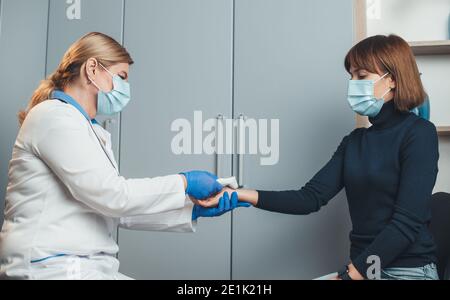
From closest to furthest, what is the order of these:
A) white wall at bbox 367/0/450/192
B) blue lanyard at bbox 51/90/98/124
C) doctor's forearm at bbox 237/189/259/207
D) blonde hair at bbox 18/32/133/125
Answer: blue lanyard at bbox 51/90/98/124, blonde hair at bbox 18/32/133/125, doctor's forearm at bbox 237/189/259/207, white wall at bbox 367/0/450/192

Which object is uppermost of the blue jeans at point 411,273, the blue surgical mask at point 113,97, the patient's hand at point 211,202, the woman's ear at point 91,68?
the woman's ear at point 91,68

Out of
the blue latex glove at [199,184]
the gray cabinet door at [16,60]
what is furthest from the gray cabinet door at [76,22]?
the blue latex glove at [199,184]

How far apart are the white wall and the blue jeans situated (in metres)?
0.85

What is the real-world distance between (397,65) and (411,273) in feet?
2.20

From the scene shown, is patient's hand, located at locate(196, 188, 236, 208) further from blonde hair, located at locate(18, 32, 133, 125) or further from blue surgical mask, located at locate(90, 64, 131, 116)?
blonde hair, located at locate(18, 32, 133, 125)

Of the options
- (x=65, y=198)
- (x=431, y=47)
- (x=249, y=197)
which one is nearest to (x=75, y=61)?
(x=65, y=198)

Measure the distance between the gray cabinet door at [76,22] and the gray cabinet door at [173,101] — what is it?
123 millimetres

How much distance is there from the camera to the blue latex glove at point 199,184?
4.82ft

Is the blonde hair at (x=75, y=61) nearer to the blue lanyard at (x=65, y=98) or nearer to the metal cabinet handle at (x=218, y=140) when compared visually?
the blue lanyard at (x=65, y=98)

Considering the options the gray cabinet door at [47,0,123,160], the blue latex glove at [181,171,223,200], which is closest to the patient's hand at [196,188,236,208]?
the blue latex glove at [181,171,223,200]

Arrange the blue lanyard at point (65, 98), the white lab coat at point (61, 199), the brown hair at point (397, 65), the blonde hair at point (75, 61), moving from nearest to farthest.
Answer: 1. the white lab coat at point (61, 199)
2. the blue lanyard at point (65, 98)
3. the blonde hair at point (75, 61)
4. the brown hair at point (397, 65)

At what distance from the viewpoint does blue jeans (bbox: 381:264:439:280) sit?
145 centimetres

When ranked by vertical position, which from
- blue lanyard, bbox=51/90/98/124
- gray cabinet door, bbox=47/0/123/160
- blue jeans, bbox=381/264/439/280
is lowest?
blue jeans, bbox=381/264/439/280

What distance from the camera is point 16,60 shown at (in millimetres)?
2287
